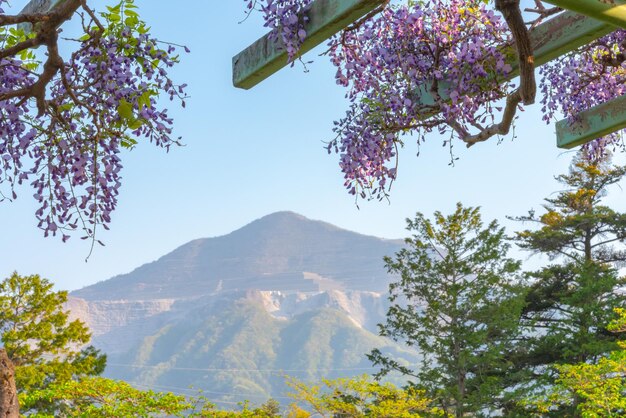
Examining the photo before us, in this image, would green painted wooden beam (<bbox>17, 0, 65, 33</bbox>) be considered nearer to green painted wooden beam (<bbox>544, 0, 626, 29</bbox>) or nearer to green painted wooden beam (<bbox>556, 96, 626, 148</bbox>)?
green painted wooden beam (<bbox>544, 0, 626, 29</bbox>)

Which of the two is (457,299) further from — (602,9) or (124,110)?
(602,9)

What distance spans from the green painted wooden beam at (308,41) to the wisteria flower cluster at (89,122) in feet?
1.60

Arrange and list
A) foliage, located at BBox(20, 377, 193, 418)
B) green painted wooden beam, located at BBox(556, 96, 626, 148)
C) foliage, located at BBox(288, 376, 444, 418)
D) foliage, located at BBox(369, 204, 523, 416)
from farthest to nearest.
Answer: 1. foliage, located at BBox(369, 204, 523, 416)
2. foliage, located at BBox(288, 376, 444, 418)
3. foliage, located at BBox(20, 377, 193, 418)
4. green painted wooden beam, located at BBox(556, 96, 626, 148)

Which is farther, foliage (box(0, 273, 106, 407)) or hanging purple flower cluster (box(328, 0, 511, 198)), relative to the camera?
foliage (box(0, 273, 106, 407))

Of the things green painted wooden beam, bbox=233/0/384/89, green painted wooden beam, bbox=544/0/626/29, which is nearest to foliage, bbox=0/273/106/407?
green painted wooden beam, bbox=233/0/384/89

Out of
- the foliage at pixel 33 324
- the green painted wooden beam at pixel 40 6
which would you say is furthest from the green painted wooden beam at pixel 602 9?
the foliage at pixel 33 324

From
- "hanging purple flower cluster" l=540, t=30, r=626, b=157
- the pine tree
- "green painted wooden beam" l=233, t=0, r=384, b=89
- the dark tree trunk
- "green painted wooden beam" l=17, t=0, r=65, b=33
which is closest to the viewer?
"green painted wooden beam" l=233, t=0, r=384, b=89

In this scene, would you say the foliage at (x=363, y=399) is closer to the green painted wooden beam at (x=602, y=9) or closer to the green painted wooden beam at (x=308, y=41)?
the green painted wooden beam at (x=308, y=41)

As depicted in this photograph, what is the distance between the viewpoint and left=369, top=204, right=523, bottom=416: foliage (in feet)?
45.7

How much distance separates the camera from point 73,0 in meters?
2.38

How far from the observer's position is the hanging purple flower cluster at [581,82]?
147 inches

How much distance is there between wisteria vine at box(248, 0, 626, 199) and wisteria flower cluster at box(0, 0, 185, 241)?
532 millimetres

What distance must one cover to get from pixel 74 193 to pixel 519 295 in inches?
488

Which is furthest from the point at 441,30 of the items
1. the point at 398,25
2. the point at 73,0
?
the point at 73,0
